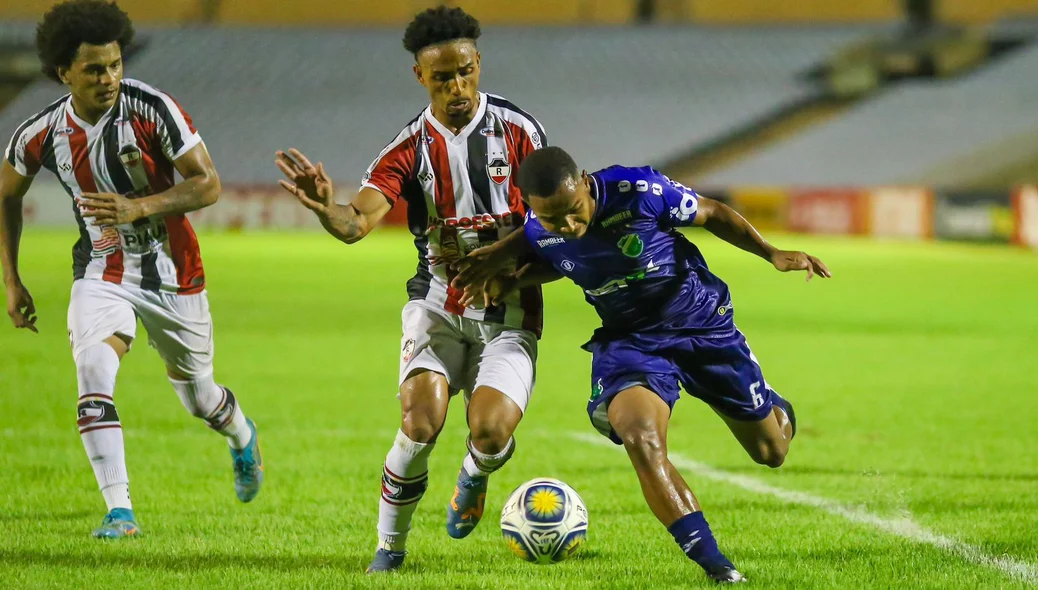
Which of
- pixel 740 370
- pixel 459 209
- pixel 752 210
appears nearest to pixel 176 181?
pixel 459 209

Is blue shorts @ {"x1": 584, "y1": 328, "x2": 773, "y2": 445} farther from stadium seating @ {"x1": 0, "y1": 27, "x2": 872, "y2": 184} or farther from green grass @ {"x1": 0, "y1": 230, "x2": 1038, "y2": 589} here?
stadium seating @ {"x1": 0, "y1": 27, "x2": 872, "y2": 184}

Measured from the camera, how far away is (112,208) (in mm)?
5820

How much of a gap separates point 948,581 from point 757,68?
4358 cm

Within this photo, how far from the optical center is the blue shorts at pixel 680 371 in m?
5.54

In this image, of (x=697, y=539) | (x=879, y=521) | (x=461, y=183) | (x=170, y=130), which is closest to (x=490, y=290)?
(x=461, y=183)

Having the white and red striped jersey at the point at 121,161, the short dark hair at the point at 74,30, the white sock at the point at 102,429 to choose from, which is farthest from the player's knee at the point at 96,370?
the short dark hair at the point at 74,30

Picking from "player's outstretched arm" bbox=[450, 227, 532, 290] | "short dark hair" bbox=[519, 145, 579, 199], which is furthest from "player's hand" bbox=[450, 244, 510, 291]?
"short dark hair" bbox=[519, 145, 579, 199]

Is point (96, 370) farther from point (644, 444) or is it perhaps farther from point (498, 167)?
point (644, 444)

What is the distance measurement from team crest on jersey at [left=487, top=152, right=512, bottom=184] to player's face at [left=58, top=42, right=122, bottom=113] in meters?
1.87

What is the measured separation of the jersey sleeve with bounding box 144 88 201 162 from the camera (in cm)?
640

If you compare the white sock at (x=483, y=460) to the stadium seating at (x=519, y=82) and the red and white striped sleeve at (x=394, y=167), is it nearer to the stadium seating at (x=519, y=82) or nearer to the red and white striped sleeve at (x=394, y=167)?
the red and white striped sleeve at (x=394, y=167)

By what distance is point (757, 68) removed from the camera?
47.2m

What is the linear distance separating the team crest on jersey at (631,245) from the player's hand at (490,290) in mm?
508

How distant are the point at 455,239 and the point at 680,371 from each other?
3.73 feet
